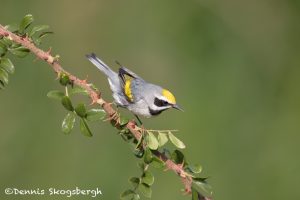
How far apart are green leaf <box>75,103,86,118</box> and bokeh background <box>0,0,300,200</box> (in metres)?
2.30

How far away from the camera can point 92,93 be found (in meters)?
2.45

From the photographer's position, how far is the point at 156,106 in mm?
3775

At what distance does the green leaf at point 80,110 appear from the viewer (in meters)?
2.34

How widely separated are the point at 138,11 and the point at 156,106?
2.59 metres

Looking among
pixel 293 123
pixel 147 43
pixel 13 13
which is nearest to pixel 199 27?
pixel 147 43

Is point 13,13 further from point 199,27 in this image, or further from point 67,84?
point 67,84

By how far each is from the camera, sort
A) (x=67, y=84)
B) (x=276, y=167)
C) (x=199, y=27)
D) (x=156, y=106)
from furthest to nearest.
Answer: (x=199, y=27) < (x=276, y=167) < (x=156, y=106) < (x=67, y=84)

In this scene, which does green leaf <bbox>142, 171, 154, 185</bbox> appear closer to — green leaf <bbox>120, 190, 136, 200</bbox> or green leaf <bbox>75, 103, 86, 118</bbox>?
green leaf <bbox>120, 190, 136, 200</bbox>

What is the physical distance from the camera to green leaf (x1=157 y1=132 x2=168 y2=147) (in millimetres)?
2400

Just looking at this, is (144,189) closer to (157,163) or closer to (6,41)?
(157,163)

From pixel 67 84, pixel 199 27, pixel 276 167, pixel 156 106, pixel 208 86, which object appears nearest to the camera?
pixel 67 84

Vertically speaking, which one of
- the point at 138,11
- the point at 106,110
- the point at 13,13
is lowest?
the point at 13,13

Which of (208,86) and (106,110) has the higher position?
(106,110)

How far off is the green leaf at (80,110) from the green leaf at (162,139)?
29 centimetres
